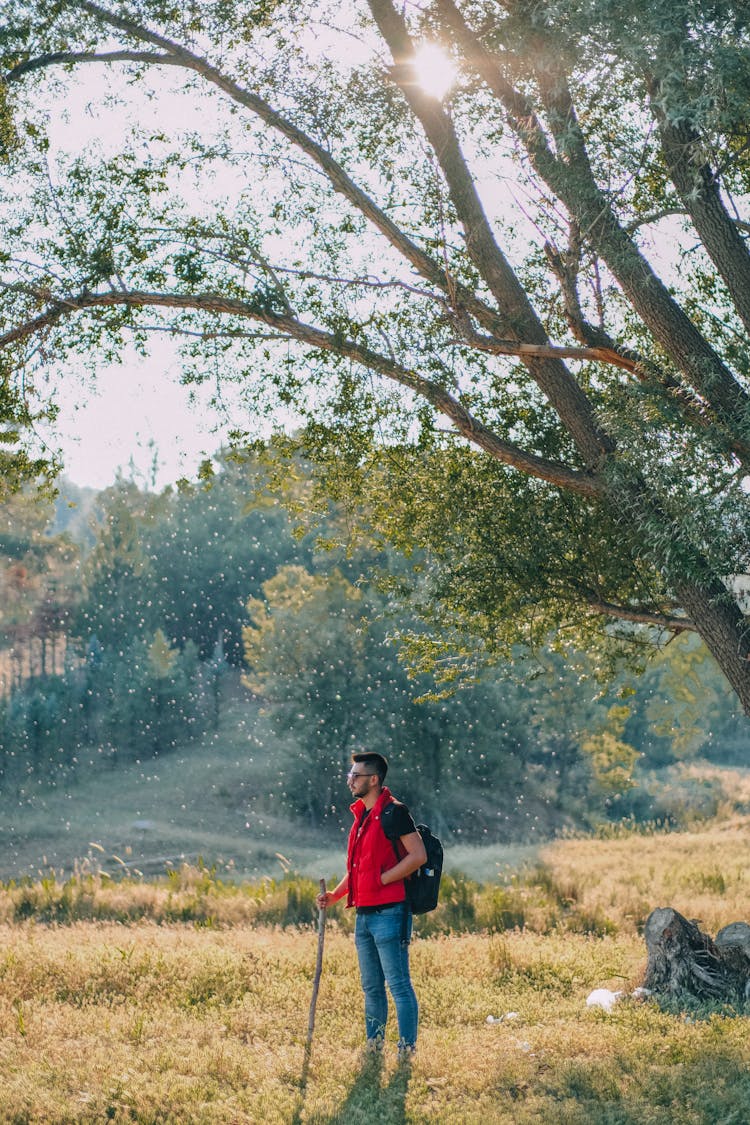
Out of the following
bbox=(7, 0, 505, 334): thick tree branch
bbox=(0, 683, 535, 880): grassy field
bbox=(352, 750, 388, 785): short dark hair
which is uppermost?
bbox=(7, 0, 505, 334): thick tree branch

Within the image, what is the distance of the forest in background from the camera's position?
38469mm

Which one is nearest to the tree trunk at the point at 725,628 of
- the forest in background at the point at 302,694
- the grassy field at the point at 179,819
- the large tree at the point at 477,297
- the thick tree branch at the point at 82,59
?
the large tree at the point at 477,297

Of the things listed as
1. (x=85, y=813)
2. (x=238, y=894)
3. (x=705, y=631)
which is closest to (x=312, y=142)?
(x=705, y=631)

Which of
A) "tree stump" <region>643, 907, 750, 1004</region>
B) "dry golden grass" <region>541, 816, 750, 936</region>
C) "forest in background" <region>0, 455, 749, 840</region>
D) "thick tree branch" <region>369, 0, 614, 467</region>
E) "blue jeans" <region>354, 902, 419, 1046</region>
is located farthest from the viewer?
"forest in background" <region>0, 455, 749, 840</region>

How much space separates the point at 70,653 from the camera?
5628 centimetres

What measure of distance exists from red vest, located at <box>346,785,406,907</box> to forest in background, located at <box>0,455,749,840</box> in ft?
66.0

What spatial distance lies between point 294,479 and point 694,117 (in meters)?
5.14

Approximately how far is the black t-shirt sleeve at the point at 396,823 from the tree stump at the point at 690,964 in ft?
11.1

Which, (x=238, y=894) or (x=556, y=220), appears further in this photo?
(x=238, y=894)

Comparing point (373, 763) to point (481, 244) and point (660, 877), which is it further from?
point (660, 877)

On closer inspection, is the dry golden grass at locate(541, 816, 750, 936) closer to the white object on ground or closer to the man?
the white object on ground

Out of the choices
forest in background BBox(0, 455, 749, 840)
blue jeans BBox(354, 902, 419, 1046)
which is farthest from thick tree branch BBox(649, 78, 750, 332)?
forest in background BBox(0, 455, 749, 840)

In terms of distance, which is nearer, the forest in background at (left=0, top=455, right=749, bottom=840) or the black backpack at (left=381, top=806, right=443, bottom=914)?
the black backpack at (left=381, top=806, right=443, bottom=914)

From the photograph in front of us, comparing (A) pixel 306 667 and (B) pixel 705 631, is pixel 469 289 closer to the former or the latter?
(B) pixel 705 631
